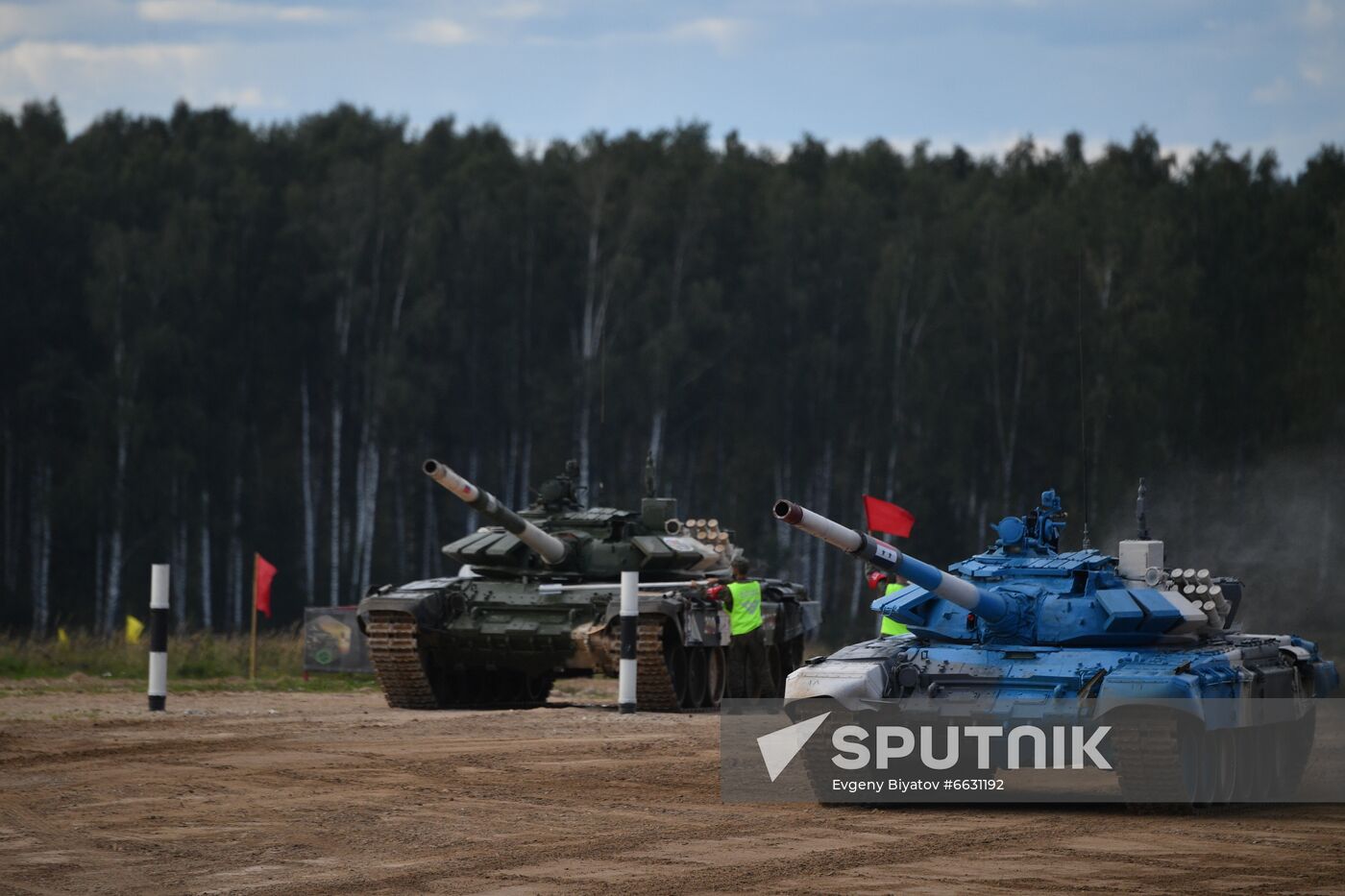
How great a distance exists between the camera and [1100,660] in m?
12.4

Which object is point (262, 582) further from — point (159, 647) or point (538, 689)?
point (159, 647)

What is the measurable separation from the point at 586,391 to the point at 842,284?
6.94m

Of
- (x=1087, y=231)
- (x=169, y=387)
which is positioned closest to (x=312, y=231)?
(x=169, y=387)

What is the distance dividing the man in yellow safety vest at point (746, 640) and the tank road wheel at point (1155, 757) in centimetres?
875

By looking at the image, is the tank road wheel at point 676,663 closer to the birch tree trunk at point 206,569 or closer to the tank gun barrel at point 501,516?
the tank gun barrel at point 501,516

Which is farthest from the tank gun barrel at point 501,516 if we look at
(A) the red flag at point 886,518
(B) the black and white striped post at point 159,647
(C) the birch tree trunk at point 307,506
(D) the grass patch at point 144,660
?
(C) the birch tree trunk at point 307,506

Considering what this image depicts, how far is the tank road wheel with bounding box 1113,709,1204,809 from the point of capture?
452 inches

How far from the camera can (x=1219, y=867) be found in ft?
31.7

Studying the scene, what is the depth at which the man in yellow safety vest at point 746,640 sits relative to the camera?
20.4 m

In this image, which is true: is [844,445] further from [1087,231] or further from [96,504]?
[96,504]

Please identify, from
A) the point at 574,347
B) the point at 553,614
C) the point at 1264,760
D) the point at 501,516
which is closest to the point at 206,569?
the point at 574,347

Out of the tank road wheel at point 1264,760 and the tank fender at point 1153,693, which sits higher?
the tank fender at point 1153,693

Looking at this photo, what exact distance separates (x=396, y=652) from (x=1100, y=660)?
8.67 metres

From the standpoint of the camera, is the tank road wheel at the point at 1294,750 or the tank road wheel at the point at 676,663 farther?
the tank road wheel at the point at 676,663
